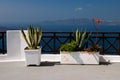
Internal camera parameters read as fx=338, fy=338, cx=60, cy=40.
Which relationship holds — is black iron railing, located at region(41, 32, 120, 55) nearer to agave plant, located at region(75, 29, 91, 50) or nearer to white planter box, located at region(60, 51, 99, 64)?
agave plant, located at region(75, 29, 91, 50)

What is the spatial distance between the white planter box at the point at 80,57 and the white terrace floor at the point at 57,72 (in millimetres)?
217

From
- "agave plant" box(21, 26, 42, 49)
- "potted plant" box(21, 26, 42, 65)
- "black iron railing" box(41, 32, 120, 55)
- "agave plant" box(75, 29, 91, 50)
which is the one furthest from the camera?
"black iron railing" box(41, 32, 120, 55)

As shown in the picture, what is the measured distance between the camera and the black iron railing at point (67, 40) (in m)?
9.73

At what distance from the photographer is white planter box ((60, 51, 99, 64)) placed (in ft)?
29.9

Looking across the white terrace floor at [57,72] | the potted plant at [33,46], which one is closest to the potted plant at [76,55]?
the white terrace floor at [57,72]

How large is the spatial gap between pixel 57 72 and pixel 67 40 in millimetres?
1912

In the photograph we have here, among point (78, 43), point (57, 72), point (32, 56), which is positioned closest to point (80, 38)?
point (78, 43)

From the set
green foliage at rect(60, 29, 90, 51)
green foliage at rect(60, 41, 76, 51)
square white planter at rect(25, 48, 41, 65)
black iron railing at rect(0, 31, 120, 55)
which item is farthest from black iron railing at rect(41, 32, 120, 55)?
square white planter at rect(25, 48, 41, 65)

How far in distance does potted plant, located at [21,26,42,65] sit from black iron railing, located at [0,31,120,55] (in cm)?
72

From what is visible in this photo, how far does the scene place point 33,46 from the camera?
30.0 ft

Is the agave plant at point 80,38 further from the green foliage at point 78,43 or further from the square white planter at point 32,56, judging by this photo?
the square white planter at point 32,56

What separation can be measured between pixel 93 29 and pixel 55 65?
1.86 metres

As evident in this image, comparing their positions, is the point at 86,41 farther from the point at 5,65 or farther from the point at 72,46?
the point at 5,65

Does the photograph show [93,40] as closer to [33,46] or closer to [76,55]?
[76,55]
